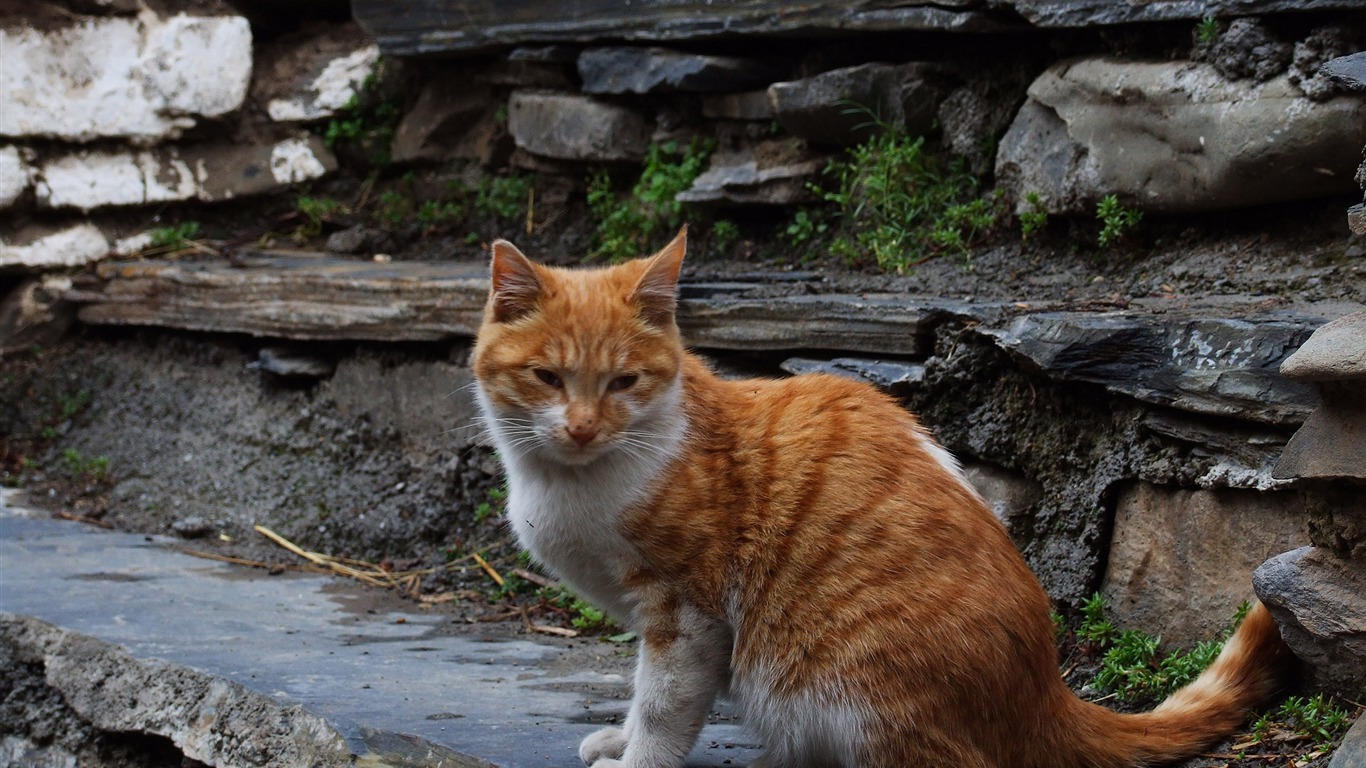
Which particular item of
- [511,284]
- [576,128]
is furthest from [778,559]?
[576,128]

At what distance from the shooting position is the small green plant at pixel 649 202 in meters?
5.50

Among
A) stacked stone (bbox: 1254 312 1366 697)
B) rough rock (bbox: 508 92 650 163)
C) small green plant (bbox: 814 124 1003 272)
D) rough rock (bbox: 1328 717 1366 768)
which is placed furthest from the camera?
rough rock (bbox: 508 92 650 163)

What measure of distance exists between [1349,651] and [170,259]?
5.54 metres

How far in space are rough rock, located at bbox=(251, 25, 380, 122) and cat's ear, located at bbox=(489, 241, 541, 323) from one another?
3.87 m

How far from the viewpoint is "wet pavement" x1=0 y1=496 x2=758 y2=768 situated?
10.6 feet

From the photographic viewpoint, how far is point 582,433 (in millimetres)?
3010

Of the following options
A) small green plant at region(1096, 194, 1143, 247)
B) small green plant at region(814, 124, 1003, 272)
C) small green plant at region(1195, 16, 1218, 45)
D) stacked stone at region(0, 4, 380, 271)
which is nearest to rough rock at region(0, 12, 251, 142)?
stacked stone at region(0, 4, 380, 271)

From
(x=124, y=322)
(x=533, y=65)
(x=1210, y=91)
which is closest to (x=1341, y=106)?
(x=1210, y=91)

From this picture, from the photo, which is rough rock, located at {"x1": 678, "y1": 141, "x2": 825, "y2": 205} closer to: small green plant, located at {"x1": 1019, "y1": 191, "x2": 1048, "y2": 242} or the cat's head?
small green plant, located at {"x1": 1019, "y1": 191, "x2": 1048, "y2": 242}

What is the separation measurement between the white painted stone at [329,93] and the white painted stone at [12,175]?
3.93 feet

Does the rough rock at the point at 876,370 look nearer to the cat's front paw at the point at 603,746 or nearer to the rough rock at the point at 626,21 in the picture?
the rough rock at the point at 626,21

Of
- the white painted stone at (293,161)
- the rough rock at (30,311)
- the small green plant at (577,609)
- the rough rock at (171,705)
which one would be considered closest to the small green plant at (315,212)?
the white painted stone at (293,161)

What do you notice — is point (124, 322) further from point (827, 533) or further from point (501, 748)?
point (827, 533)

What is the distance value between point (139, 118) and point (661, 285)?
4181mm
